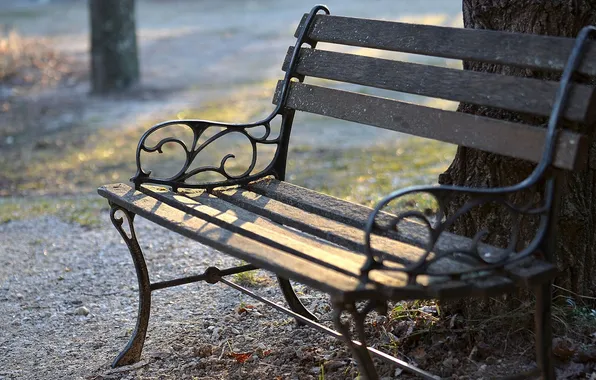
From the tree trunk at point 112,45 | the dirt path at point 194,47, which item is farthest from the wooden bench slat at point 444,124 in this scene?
the tree trunk at point 112,45

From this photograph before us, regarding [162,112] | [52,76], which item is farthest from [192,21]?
[162,112]

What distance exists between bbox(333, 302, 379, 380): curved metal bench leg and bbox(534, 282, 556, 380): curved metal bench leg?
20.4 inches

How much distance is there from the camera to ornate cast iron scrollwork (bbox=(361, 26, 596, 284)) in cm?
245

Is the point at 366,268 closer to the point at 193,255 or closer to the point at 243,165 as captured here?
the point at 193,255

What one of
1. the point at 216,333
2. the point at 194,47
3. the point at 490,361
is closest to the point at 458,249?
the point at 490,361

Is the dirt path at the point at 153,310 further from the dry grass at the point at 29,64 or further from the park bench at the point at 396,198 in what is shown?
the dry grass at the point at 29,64

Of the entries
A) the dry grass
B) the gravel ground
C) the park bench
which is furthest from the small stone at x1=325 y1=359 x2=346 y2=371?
the dry grass

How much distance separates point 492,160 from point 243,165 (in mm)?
4279

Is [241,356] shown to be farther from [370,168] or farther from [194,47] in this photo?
[194,47]

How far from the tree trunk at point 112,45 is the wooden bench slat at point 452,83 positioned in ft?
26.3

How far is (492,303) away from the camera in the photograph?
338 centimetres

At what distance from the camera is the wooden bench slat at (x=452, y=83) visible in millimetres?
2645

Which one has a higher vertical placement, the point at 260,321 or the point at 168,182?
the point at 168,182

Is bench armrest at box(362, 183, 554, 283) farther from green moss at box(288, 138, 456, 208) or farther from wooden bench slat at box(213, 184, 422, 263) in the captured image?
green moss at box(288, 138, 456, 208)
